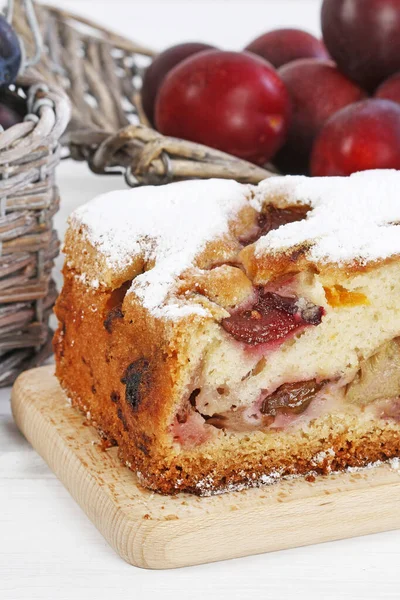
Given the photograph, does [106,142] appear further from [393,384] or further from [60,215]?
[393,384]

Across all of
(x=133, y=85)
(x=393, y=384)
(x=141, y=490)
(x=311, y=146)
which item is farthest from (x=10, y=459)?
(x=133, y=85)

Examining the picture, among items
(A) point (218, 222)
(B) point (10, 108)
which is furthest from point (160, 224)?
(B) point (10, 108)

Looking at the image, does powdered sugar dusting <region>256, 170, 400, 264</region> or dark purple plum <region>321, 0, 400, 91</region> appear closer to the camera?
powdered sugar dusting <region>256, 170, 400, 264</region>

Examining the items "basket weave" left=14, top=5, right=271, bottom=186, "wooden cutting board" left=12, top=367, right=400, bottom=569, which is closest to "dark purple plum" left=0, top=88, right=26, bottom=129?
"basket weave" left=14, top=5, right=271, bottom=186

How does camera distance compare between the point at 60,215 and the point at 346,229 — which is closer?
the point at 346,229

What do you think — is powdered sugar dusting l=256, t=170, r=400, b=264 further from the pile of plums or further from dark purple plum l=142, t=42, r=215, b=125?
dark purple plum l=142, t=42, r=215, b=125

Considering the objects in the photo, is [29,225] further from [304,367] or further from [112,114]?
[112,114]
